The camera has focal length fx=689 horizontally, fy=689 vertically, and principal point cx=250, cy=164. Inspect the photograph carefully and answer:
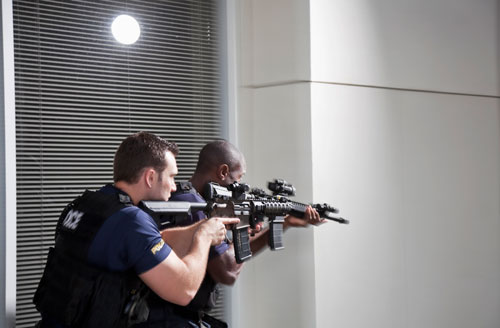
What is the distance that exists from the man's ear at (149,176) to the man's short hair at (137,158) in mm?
17

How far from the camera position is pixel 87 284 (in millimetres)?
2666

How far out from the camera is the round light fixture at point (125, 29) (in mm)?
4184

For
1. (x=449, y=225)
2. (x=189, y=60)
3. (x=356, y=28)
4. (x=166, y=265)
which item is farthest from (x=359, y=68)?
(x=166, y=265)

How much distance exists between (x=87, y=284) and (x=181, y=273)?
1.20 feet

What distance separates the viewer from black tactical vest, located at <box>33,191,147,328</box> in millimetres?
2674

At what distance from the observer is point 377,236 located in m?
4.96

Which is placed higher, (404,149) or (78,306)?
(404,149)

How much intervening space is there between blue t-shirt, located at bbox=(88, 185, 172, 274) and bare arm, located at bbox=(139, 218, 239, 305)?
4 cm

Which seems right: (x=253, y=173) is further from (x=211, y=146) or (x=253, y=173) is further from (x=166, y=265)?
(x=166, y=265)

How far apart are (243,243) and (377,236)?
1906 mm

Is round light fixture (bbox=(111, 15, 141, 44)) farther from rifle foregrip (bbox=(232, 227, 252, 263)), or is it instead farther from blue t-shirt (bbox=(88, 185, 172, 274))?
blue t-shirt (bbox=(88, 185, 172, 274))

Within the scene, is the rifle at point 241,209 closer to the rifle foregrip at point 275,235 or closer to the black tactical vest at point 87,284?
the rifle foregrip at point 275,235

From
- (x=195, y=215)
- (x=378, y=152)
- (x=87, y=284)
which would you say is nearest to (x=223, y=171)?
(x=195, y=215)

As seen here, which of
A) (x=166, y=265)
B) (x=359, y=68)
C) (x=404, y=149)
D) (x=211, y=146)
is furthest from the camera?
(x=404, y=149)
